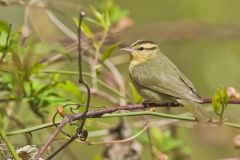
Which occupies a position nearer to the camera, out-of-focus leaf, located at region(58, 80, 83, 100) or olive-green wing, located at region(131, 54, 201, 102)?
out-of-focus leaf, located at region(58, 80, 83, 100)

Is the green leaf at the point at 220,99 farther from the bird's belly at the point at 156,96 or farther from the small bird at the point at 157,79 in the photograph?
the bird's belly at the point at 156,96

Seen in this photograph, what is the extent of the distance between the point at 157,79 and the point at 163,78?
0.05 m

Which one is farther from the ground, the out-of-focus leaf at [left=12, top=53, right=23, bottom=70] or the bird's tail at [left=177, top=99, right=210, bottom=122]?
the out-of-focus leaf at [left=12, top=53, right=23, bottom=70]

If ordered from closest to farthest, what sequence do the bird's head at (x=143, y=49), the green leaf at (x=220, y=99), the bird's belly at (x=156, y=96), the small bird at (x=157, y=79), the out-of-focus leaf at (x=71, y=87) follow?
the green leaf at (x=220, y=99), the out-of-focus leaf at (x=71, y=87), the small bird at (x=157, y=79), the bird's belly at (x=156, y=96), the bird's head at (x=143, y=49)

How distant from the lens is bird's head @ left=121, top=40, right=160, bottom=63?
203 inches

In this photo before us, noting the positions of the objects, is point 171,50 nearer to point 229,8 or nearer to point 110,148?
point 229,8

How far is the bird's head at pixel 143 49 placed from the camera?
16.9 feet

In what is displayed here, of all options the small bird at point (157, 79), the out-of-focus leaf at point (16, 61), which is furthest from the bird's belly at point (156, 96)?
the out-of-focus leaf at point (16, 61)

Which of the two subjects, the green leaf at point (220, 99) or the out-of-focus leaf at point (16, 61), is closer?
the green leaf at point (220, 99)

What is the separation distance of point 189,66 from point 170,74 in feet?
14.2

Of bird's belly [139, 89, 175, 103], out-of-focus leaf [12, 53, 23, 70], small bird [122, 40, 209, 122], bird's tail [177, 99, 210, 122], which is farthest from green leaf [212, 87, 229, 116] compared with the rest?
bird's belly [139, 89, 175, 103]

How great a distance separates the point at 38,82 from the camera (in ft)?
13.4

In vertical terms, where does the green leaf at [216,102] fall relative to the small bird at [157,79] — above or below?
Answer: above

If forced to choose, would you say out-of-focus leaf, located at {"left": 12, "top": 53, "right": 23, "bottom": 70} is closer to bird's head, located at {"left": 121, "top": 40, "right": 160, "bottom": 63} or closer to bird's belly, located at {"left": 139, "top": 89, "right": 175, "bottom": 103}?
bird's belly, located at {"left": 139, "top": 89, "right": 175, "bottom": 103}
